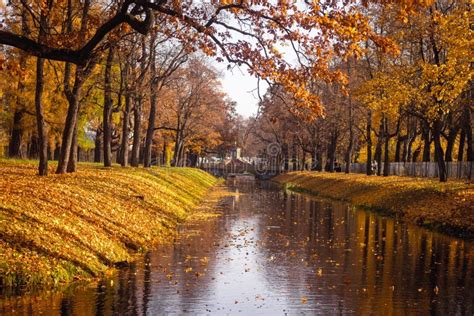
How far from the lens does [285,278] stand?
1602 centimetres

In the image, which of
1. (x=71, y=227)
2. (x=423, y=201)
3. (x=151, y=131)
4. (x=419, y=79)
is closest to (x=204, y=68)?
(x=151, y=131)

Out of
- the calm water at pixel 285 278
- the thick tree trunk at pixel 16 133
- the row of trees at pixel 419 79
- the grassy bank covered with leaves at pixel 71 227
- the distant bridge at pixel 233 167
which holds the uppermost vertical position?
the row of trees at pixel 419 79

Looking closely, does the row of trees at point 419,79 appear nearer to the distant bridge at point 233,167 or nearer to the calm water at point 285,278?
the calm water at point 285,278

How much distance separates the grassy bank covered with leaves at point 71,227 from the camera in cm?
1364

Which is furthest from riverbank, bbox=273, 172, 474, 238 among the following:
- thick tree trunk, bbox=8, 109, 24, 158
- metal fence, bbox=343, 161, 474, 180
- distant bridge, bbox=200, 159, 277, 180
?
distant bridge, bbox=200, 159, 277, 180

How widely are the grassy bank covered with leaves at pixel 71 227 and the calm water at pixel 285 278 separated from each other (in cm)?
73

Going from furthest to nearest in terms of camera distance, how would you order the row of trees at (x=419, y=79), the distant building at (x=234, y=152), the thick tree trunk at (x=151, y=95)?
the distant building at (x=234, y=152) < the thick tree trunk at (x=151, y=95) < the row of trees at (x=419, y=79)

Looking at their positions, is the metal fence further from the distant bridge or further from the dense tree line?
the distant bridge

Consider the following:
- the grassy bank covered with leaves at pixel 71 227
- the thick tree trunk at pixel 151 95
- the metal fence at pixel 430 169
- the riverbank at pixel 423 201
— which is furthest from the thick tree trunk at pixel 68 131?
the metal fence at pixel 430 169

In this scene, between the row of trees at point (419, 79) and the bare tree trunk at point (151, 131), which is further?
the bare tree trunk at point (151, 131)

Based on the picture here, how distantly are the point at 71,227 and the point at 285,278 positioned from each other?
19.4 feet

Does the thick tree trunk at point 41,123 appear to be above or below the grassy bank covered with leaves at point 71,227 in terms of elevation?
above

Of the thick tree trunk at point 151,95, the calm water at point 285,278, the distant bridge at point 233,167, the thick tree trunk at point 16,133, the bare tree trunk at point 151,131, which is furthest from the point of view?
the distant bridge at point 233,167

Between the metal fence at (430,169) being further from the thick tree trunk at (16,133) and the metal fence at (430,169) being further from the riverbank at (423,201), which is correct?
the thick tree trunk at (16,133)
